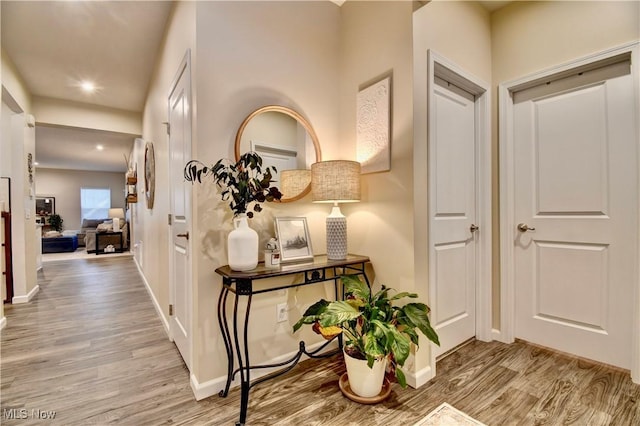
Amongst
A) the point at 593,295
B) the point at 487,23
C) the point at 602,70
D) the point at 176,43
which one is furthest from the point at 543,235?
the point at 176,43

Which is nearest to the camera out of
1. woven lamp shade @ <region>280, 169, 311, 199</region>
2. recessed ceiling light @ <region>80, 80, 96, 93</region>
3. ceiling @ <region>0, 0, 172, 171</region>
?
woven lamp shade @ <region>280, 169, 311, 199</region>

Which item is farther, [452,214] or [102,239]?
[102,239]

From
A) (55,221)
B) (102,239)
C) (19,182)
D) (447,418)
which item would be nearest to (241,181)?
(447,418)

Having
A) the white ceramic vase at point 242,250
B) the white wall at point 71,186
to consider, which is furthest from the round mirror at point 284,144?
the white wall at point 71,186

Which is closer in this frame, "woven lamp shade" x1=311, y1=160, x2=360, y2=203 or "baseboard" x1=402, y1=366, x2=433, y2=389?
"baseboard" x1=402, y1=366, x2=433, y2=389

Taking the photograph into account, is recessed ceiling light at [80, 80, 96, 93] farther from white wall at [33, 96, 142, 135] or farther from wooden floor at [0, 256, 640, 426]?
wooden floor at [0, 256, 640, 426]

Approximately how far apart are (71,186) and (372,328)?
39.0ft

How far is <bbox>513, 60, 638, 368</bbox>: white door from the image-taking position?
72.3 inches

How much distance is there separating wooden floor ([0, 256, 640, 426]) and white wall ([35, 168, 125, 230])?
353 inches

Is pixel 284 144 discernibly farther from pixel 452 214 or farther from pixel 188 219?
pixel 452 214

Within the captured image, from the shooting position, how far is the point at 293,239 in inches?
74.3

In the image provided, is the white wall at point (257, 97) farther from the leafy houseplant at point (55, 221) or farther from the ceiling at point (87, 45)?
the leafy houseplant at point (55, 221)

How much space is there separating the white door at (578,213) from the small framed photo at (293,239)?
1675mm

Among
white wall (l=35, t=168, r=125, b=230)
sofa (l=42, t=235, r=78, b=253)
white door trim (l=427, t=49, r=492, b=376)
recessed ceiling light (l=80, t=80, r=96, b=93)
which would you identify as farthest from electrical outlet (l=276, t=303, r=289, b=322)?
white wall (l=35, t=168, r=125, b=230)
